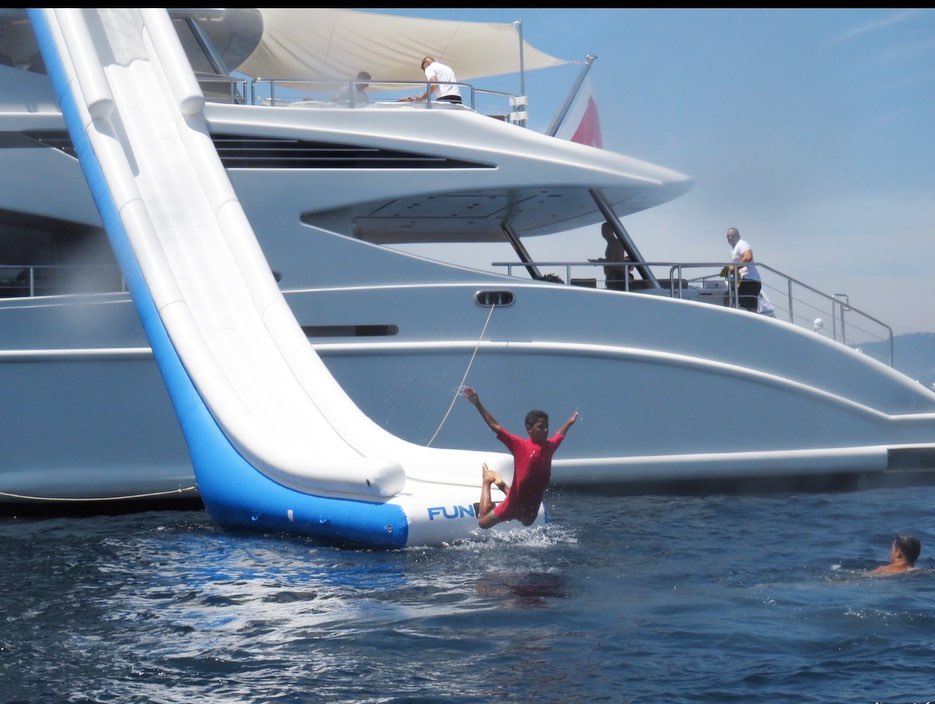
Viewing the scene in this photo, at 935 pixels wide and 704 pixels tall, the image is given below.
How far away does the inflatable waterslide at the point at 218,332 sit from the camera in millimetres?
7953

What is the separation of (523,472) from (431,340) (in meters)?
3.19

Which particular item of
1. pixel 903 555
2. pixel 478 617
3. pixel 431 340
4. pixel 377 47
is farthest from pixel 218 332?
pixel 377 47

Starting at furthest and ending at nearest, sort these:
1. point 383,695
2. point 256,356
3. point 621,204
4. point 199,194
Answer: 1. point 621,204
2. point 199,194
3. point 256,356
4. point 383,695

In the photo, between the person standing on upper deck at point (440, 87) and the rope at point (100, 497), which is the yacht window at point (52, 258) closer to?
the rope at point (100, 497)

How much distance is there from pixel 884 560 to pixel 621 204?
243 inches

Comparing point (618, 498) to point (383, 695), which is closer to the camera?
point (383, 695)

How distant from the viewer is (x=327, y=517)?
800 centimetres

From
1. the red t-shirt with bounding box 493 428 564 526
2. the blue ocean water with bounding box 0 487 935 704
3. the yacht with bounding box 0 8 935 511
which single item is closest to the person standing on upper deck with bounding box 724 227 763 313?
Answer: the yacht with bounding box 0 8 935 511

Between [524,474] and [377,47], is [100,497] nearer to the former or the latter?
[524,474]

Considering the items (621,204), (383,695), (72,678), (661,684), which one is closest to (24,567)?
(72,678)

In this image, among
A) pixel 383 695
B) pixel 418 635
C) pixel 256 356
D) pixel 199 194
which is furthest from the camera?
pixel 199 194

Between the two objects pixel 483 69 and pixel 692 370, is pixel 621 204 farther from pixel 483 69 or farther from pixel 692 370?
pixel 483 69

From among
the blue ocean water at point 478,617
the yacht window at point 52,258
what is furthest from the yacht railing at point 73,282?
the blue ocean water at point 478,617

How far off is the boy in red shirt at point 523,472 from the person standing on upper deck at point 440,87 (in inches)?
196
